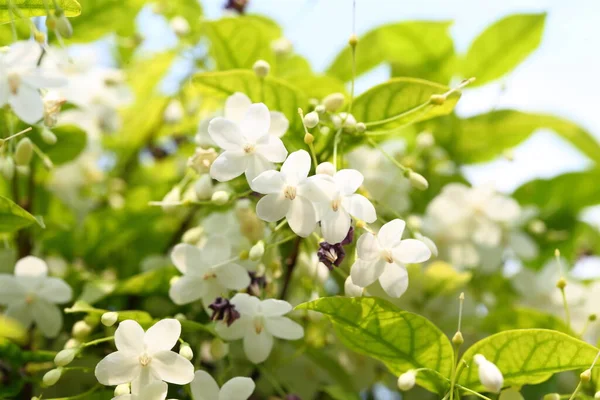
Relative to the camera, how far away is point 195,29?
4.54ft

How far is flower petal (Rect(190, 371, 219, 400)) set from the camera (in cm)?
77

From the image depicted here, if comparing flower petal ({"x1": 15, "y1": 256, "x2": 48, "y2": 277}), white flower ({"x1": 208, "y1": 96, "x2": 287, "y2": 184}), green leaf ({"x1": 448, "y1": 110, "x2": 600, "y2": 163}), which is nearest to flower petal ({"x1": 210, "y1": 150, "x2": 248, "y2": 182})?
white flower ({"x1": 208, "y1": 96, "x2": 287, "y2": 184})

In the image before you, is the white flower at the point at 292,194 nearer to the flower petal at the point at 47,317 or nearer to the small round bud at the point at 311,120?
the small round bud at the point at 311,120

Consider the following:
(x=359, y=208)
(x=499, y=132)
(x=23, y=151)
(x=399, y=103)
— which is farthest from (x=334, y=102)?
(x=499, y=132)

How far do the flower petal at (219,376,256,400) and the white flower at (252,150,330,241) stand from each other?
0.19 m

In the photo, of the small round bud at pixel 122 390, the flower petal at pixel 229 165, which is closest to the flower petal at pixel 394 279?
the flower petal at pixel 229 165

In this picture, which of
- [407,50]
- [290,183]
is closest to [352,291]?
[290,183]

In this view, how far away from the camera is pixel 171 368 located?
737mm

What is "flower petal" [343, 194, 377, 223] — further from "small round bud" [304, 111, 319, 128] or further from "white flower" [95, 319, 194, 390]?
"white flower" [95, 319, 194, 390]

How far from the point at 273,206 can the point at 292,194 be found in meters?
0.03

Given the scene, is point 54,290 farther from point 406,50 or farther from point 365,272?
point 406,50

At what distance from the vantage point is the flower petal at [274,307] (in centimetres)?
78

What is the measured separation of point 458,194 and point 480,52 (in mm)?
322

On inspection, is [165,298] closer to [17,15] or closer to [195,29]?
[17,15]
